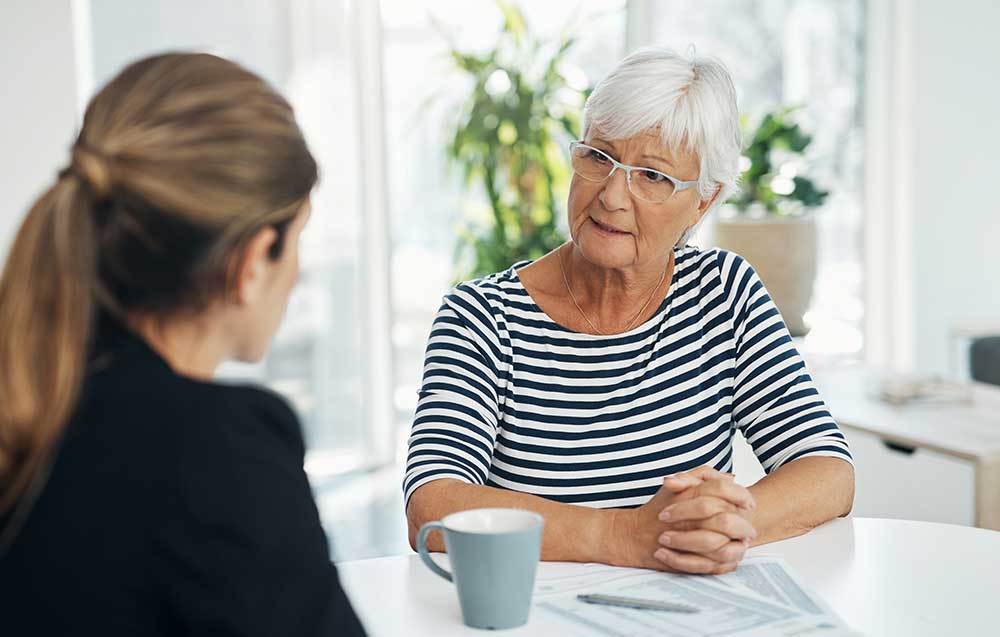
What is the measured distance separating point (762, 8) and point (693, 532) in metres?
3.73

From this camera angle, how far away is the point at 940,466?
7.75 ft

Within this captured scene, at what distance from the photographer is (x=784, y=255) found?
127 inches

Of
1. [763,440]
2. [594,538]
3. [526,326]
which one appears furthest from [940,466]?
[594,538]

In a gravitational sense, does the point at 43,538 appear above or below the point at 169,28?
below

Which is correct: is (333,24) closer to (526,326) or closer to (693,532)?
(526,326)

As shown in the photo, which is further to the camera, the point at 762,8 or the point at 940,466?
the point at 762,8

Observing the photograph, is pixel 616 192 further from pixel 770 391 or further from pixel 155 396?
pixel 155 396

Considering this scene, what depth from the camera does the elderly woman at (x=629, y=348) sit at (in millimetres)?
1454

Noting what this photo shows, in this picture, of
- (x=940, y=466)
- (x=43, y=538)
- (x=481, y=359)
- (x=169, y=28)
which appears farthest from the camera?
(x=169, y=28)

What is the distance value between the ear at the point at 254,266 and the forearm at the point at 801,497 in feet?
2.21

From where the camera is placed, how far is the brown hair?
689mm

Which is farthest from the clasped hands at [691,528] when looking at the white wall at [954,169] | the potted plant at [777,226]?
the white wall at [954,169]

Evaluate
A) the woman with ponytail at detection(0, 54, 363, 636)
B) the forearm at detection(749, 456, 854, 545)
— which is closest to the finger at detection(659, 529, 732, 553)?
the forearm at detection(749, 456, 854, 545)

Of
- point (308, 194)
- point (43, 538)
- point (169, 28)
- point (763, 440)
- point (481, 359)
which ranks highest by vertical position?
point (169, 28)
